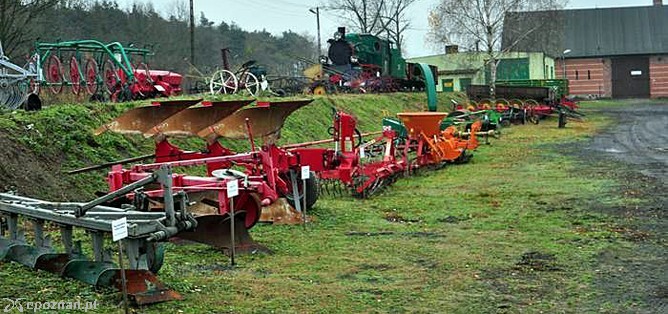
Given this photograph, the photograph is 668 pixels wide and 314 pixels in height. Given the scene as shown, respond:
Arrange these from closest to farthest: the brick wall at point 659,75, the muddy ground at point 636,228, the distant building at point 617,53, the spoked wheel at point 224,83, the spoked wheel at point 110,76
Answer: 1. the muddy ground at point 636,228
2. the spoked wheel at point 110,76
3. the spoked wheel at point 224,83
4. the brick wall at point 659,75
5. the distant building at point 617,53

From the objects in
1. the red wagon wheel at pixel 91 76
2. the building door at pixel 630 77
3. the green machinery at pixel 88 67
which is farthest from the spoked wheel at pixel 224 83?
the building door at pixel 630 77

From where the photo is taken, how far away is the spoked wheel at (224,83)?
73.0ft

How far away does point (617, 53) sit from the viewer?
6738cm

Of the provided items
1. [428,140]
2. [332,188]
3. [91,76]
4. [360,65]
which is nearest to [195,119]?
[332,188]

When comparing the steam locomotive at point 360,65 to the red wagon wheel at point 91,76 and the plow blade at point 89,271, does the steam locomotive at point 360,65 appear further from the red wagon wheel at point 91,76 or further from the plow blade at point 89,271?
the plow blade at point 89,271

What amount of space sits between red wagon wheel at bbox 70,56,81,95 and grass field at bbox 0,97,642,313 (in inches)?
267

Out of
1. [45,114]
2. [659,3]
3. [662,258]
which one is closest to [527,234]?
→ [662,258]

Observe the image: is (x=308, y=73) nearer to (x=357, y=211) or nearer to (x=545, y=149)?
(x=545, y=149)

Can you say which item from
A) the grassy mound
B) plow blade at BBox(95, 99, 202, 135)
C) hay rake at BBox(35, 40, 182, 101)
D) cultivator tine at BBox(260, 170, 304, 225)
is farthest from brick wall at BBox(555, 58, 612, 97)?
plow blade at BBox(95, 99, 202, 135)

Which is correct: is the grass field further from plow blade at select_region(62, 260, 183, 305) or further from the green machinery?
the green machinery

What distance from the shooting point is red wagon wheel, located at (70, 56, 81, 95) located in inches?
676

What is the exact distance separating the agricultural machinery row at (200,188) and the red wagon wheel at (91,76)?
323cm

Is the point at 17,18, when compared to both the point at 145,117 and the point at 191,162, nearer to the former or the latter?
the point at 145,117

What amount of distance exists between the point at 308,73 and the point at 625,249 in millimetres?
24191
